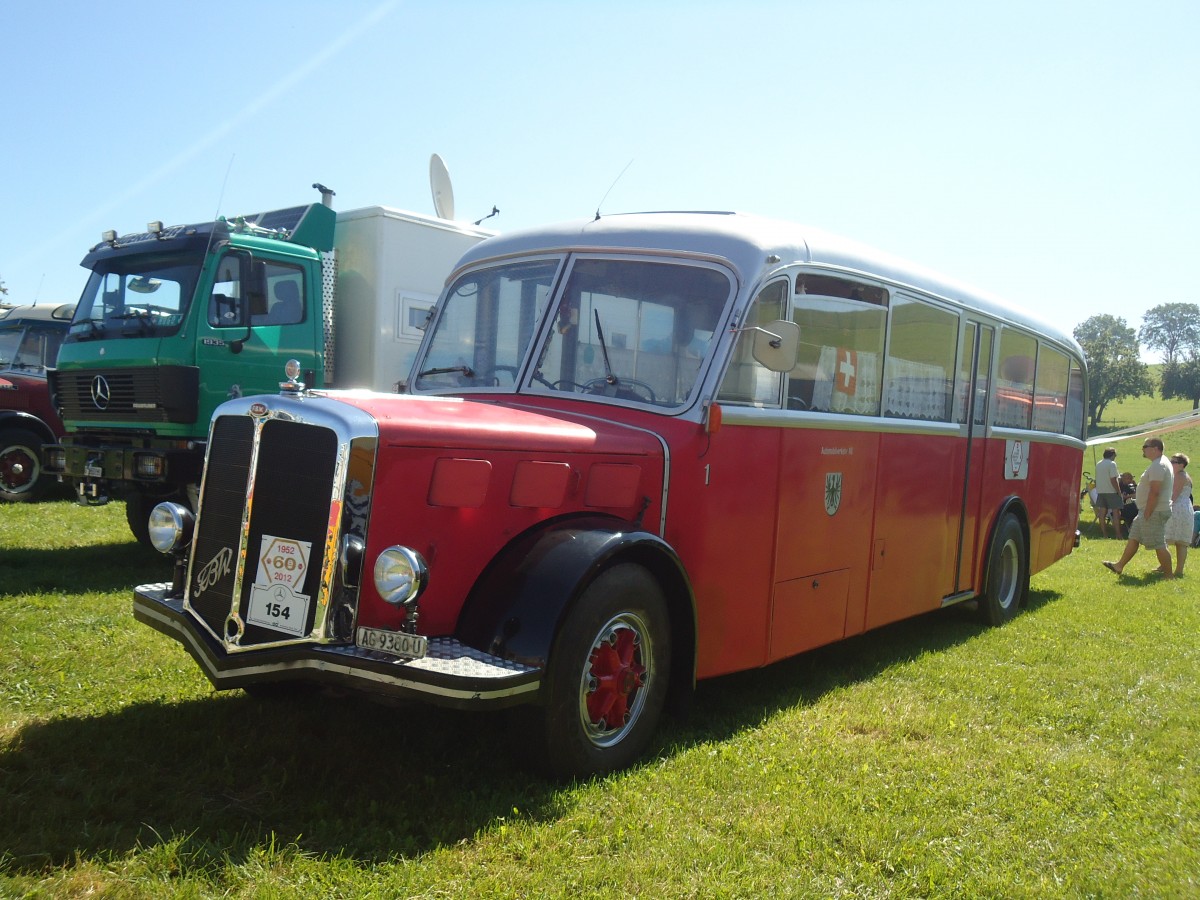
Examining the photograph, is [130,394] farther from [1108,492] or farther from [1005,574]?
[1108,492]

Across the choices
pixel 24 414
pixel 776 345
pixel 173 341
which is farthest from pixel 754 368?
pixel 24 414

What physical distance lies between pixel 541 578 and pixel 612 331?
1.56 m

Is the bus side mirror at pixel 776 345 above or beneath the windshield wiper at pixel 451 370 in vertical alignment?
above

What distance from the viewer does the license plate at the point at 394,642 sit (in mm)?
3473

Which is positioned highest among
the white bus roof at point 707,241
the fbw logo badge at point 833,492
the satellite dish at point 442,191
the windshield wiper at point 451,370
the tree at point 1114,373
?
the tree at point 1114,373

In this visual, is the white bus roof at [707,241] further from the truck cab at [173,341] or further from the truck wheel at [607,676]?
the truck cab at [173,341]

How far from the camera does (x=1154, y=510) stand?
38.2ft

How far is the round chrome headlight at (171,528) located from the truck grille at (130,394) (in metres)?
4.55

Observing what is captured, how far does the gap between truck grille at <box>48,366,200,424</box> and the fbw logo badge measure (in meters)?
5.74

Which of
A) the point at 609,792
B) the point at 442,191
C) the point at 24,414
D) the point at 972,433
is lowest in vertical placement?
the point at 609,792

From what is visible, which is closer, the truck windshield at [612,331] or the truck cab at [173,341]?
the truck windshield at [612,331]

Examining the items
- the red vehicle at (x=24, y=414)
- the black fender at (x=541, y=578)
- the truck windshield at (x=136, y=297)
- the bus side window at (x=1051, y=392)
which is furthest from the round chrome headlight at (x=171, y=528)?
the red vehicle at (x=24, y=414)

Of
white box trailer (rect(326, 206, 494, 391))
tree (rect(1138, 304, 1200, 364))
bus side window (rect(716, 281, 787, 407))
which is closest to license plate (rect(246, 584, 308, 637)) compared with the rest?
bus side window (rect(716, 281, 787, 407))

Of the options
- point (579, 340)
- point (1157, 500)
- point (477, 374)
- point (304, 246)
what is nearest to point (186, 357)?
point (304, 246)
